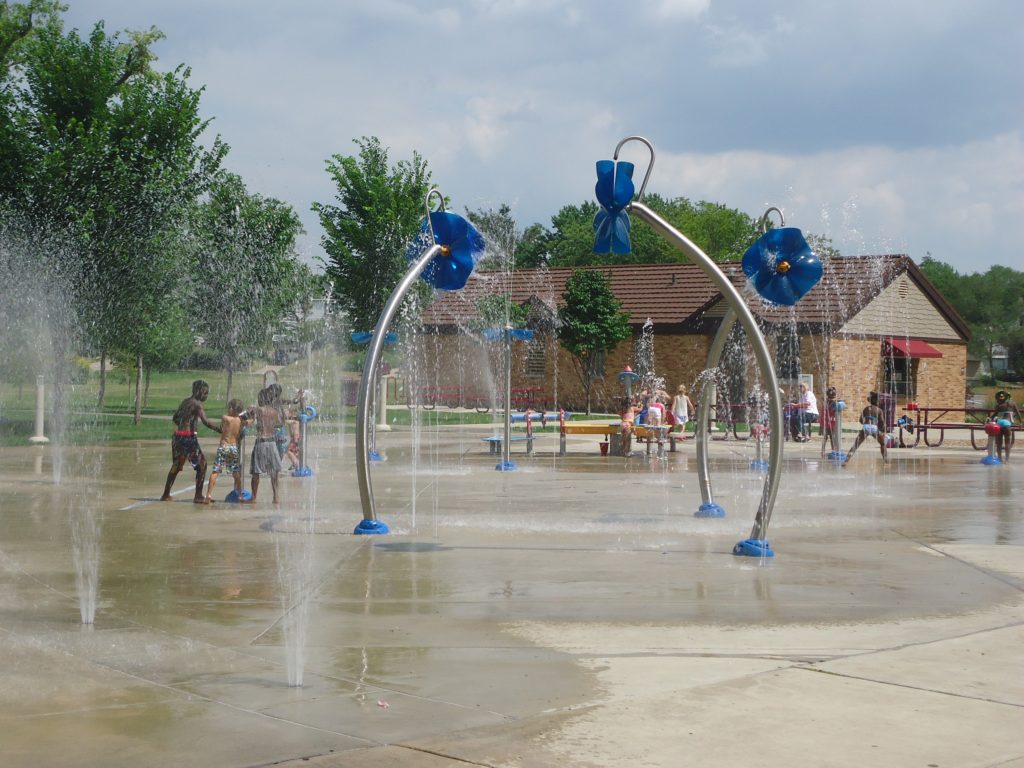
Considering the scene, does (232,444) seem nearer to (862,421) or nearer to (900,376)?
(862,421)

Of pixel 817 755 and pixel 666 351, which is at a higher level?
pixel 666 351

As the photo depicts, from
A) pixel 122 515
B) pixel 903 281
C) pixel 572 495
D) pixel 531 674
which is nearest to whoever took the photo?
pixel 531 674

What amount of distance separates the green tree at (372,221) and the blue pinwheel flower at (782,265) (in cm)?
2112

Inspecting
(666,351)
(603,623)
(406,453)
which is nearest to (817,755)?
(603,623)

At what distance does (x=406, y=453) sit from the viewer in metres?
22.3

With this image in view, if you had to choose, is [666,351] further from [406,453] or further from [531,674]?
[531,674]

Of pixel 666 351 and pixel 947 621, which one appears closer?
pixel 947 621

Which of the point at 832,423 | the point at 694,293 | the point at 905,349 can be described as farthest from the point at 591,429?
the point at 694,293

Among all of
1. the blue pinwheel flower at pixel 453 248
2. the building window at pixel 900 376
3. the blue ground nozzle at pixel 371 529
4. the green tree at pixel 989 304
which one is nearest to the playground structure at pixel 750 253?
the blue pinwheel flower at pixel 453 248

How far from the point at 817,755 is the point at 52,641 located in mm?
4277

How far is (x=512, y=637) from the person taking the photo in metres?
6.79

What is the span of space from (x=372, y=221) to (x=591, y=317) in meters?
11.0

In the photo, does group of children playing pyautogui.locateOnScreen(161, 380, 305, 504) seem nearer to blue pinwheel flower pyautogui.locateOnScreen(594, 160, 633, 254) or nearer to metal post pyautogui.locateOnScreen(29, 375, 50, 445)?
blue pinwheel flower pyautogui.locateOnScreen(594, 160, 633, 254)

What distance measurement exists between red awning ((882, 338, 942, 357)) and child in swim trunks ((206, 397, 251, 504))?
2752 centimetres
